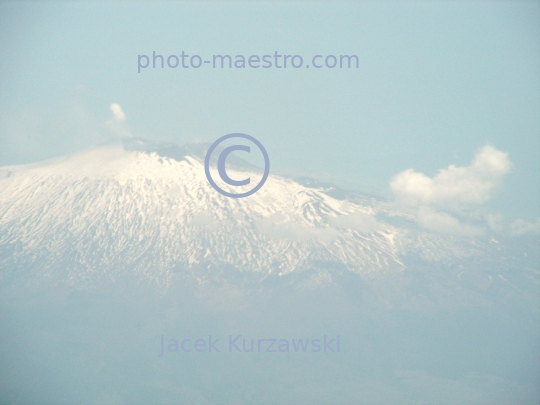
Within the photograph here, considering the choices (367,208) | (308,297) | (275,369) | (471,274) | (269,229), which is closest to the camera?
(275,369)

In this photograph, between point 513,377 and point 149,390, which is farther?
point 513,377

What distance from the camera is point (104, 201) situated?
164 m

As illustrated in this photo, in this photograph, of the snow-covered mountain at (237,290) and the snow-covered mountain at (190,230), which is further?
the snow-covered mountain at (190,230)

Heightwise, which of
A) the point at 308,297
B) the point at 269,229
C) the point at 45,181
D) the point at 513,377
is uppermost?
the point at 45,181

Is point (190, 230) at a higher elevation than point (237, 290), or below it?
higher

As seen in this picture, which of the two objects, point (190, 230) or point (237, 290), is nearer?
point (237, 290)

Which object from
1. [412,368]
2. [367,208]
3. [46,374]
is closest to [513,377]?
[412,368]

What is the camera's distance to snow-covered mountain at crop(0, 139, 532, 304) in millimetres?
A: 143125

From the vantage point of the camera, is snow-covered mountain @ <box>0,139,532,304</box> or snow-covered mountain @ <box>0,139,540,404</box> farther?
snow-covered mountain @ <box>0,139,532,304</box>

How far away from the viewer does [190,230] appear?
509 feet

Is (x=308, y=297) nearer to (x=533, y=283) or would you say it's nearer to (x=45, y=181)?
(x=533, y=283)

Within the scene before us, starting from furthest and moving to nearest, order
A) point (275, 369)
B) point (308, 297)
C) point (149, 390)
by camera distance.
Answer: point (308, 297) → point (275, 369) → point (149, 390)

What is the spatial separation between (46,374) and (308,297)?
53067 mm

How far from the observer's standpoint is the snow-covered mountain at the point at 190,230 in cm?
14312
